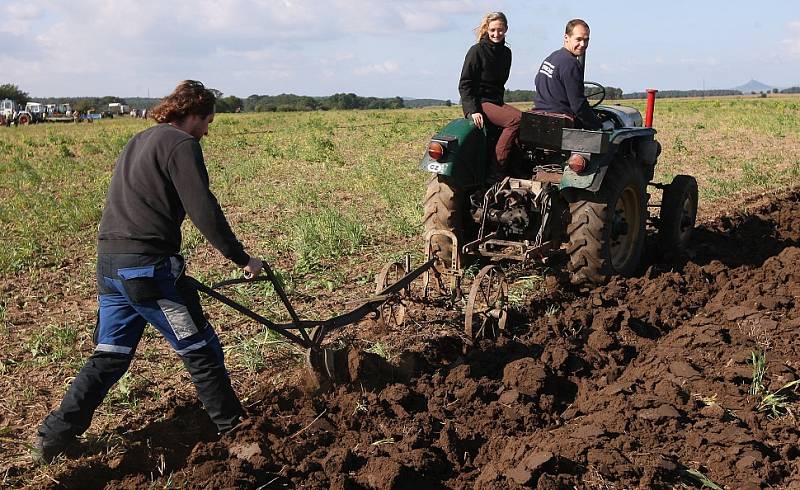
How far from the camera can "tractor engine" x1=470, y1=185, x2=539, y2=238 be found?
18.9 ft

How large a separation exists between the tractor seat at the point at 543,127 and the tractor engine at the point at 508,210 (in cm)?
39

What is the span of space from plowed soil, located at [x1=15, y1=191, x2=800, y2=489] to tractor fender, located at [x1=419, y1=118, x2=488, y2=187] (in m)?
1.04

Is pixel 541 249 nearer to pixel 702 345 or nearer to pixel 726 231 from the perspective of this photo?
pixel 702 345

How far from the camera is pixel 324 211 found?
963 cm

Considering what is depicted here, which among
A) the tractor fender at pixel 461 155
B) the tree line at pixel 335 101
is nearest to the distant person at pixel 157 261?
the tractor fender at pixel 461 155

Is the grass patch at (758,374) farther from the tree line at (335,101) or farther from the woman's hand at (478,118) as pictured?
the tree line at (335,101)

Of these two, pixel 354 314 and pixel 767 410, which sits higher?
pixel 354 314

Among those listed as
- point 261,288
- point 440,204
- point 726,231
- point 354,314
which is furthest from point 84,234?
point 726,231

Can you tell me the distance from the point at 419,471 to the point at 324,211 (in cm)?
647

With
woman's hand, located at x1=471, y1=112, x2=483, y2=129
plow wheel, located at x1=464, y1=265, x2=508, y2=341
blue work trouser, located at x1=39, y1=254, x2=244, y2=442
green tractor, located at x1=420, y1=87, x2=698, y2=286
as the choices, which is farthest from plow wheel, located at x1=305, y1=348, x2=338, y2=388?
woman's hand, located at x1=471, y1=112, x2=483, y2=129

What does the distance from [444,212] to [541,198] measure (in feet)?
2.37

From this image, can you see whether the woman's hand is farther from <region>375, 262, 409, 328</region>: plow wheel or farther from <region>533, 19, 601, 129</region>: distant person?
<region>375, 262, 409, 328</region>: plow wheel

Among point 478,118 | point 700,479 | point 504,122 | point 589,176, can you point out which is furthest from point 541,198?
point 700,479

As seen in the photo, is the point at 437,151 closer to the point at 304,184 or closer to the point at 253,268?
the point at 253,268
